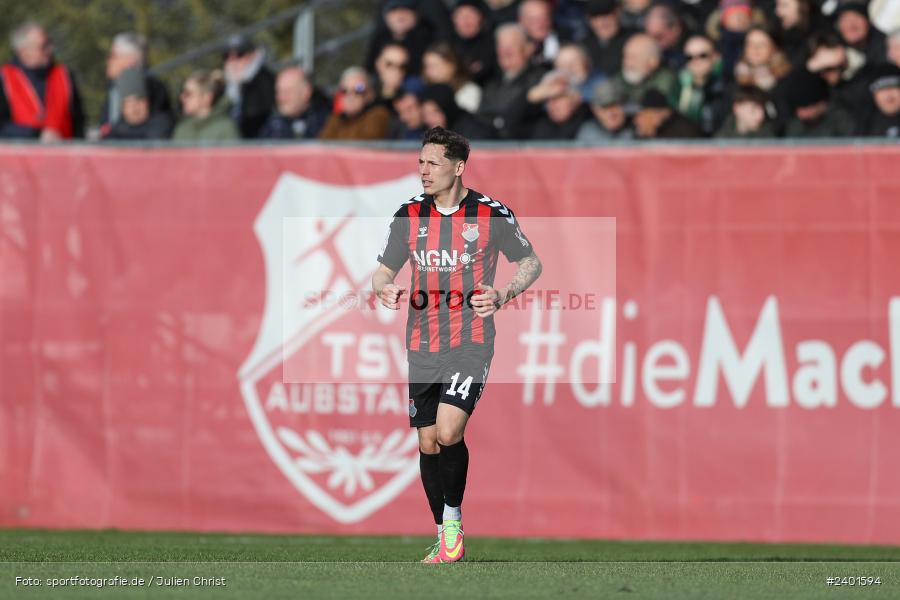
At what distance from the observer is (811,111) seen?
12.0 m

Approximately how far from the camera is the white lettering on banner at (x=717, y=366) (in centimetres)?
1121

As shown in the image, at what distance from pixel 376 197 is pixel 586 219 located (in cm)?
151

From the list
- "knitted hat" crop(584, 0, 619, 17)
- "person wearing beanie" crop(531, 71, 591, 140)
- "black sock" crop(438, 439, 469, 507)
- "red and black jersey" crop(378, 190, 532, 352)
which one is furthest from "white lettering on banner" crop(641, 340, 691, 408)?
"knitted hat" crop(584, 0, 619, 17)

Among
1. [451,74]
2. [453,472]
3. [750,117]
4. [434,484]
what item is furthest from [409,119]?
[453,472]

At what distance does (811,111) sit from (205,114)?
470 cm

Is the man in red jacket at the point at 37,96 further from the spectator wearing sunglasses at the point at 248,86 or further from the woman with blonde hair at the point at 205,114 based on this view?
the spectator wearing sunglasses at the point at 248,86

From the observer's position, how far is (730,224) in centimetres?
1143

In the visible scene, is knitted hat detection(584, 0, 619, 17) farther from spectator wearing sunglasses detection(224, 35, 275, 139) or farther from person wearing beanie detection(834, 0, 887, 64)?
spectator wearing sunglasses detection(224, 35, 275, 139)

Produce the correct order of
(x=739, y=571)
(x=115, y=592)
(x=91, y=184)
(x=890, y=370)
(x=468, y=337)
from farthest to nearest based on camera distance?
(x=91, y=184) < (x=890, y=370) < (x=468, y=337) < (x=739, y=571) < (x=115, y=592)

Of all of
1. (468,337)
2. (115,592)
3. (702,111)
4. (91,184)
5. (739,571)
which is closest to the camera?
(115,592)

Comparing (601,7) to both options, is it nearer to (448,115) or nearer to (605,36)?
(605,36)

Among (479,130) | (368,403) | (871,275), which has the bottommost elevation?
(368,403)

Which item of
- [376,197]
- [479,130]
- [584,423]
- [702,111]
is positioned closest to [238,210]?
[376,197]

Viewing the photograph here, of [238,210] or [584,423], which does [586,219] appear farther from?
[238,210]
